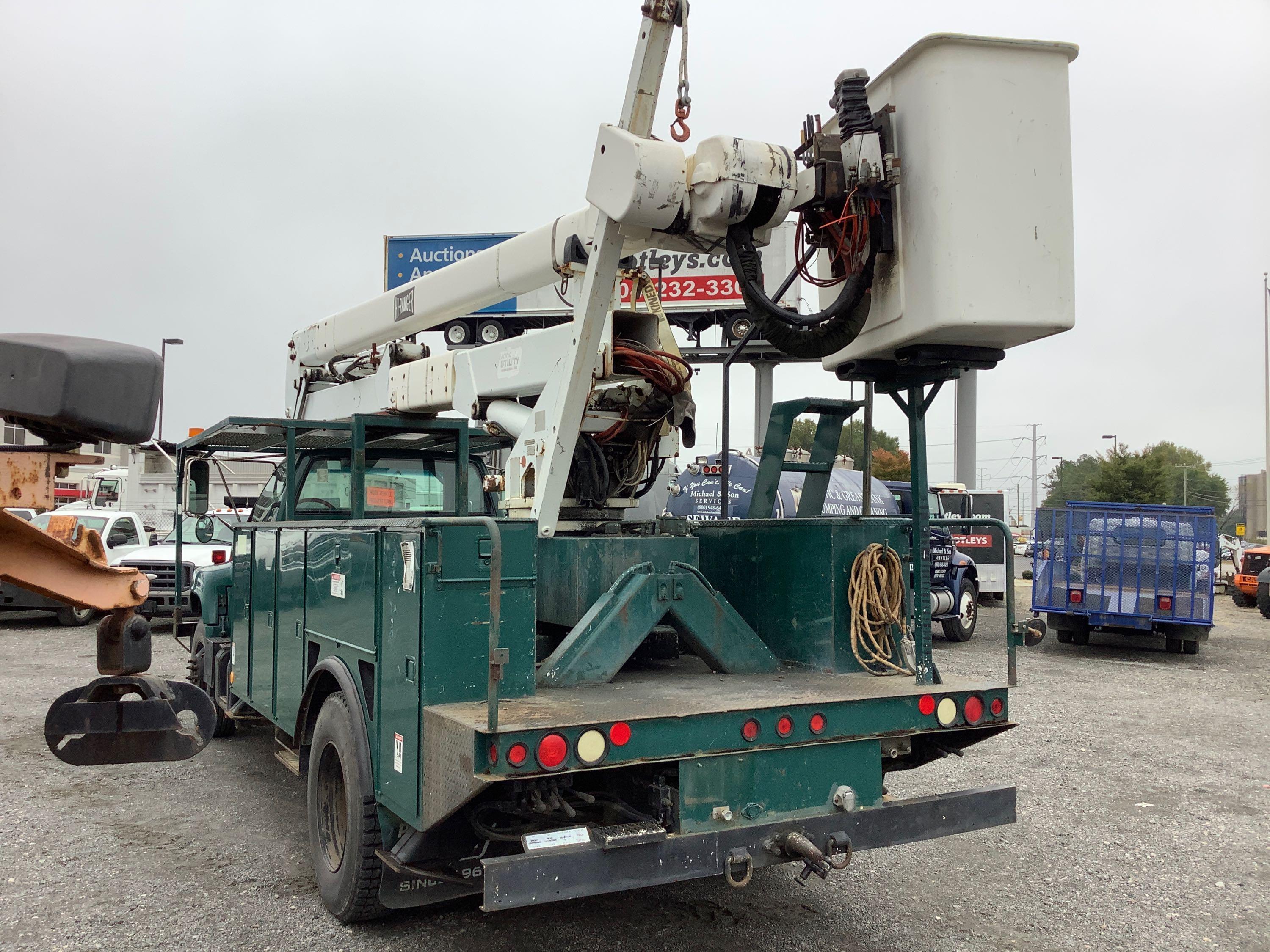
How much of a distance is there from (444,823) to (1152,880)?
3746 mm

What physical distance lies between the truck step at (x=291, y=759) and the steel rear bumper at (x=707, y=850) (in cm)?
217

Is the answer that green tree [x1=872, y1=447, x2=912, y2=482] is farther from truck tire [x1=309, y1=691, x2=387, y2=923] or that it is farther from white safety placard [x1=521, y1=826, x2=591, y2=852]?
white safety placard [x1=521, y1=826, x2=591, y2=852]

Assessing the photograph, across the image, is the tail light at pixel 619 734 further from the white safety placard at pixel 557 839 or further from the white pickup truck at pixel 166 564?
the white pickup truck at pixel 166 564

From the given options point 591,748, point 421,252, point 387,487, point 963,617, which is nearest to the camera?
point 591,748

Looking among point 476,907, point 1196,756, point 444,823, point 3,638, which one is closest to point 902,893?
point 476,907

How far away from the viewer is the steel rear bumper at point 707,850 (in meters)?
3.33

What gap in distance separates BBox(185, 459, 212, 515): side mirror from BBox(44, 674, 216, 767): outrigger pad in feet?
14.1

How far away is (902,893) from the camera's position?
16.9ft

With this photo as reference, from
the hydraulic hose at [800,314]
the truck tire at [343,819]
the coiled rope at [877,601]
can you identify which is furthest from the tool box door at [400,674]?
the coiled rope at [877,601]

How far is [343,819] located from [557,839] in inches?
65.7

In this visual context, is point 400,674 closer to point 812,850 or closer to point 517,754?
point 517,754

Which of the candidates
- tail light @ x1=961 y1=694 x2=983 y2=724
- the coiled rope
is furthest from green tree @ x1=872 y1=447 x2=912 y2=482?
tail light @ x1=961 y1=694 x2=983 y2=724

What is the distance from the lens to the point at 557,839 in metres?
3.45

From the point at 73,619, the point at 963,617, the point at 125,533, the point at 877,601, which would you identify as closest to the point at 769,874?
the point at 877,601
